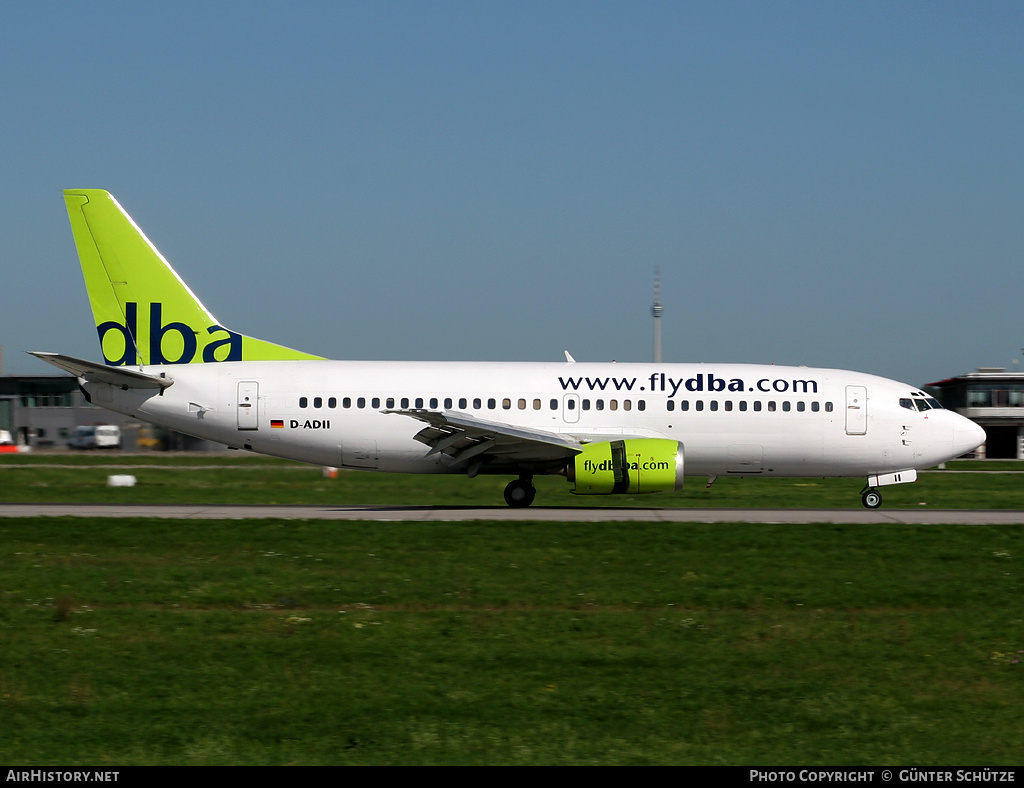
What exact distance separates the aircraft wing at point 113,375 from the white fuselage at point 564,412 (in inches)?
9.2

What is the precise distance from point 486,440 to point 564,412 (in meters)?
2.53

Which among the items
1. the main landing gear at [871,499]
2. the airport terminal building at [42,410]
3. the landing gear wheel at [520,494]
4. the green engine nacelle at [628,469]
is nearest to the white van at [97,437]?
the airport terminal building at [42,410]

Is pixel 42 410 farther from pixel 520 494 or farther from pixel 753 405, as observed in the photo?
pixel 753 405

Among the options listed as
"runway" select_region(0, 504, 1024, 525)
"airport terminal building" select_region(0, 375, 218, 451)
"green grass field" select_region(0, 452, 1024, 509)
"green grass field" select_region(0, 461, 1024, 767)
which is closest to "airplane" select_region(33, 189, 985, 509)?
"runway" select_region(0, 504, 1024, 525)

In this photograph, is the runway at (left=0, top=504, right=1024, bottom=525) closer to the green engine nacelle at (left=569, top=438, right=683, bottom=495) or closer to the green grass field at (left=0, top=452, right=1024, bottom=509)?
the green engine nacelle at (left=569, top=438, right=683, bottom=495)

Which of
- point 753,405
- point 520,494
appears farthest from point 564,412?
point 753,405

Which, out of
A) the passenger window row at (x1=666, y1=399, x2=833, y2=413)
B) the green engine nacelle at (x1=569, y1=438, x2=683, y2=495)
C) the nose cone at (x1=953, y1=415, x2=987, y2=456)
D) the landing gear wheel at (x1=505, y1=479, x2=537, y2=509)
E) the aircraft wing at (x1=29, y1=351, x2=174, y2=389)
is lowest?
the landing gear wheel at (x1=505, y1=479, x2=537, y2=509)

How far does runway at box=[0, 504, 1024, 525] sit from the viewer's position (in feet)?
76.4

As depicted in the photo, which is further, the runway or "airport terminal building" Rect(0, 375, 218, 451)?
"airport terminal building" Rect(0, 375, 218, 451)

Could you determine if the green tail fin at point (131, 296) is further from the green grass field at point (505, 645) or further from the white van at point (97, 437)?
the white van at point (97, 437)

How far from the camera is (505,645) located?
12.4 metres

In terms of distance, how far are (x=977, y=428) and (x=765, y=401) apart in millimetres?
5872

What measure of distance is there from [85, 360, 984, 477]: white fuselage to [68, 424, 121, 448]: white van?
51.8 m
